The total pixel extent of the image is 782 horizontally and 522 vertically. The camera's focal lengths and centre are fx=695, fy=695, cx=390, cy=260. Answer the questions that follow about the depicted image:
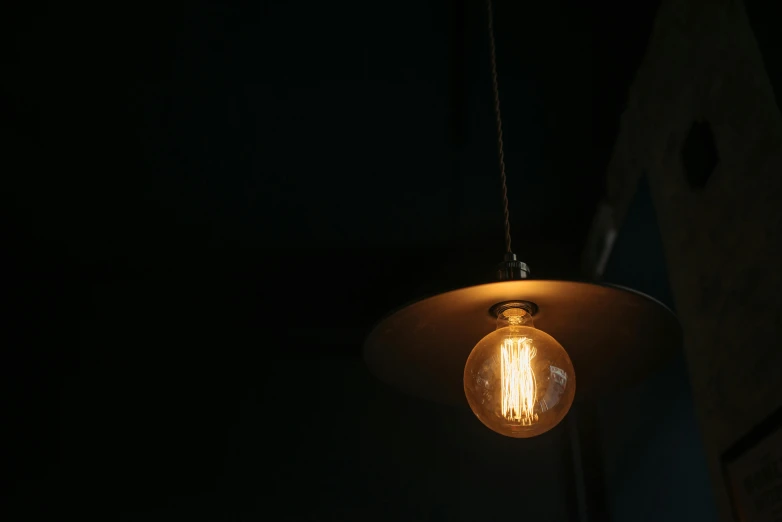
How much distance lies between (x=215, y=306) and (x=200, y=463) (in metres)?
0.70

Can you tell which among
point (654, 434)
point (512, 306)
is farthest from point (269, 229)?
point (512, 306)

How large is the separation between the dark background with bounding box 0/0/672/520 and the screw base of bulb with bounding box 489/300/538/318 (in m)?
1.12

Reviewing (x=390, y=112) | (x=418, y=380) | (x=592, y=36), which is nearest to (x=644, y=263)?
(x=592, y=36)

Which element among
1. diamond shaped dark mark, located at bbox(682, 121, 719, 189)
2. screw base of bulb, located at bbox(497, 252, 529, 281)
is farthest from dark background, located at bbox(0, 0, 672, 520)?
screw base of bulb, located at bbox(497, 252, 529, 281)

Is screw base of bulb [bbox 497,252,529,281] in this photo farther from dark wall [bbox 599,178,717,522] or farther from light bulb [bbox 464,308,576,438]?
dark wall [bbox 599,178,717,522]

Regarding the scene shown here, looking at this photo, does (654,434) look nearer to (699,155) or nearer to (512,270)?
(699,155)

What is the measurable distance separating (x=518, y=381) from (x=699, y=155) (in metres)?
0.92

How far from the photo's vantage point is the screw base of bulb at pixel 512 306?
3.40 ft

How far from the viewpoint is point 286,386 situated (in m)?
2.90

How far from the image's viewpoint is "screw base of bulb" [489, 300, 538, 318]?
3.40 ft

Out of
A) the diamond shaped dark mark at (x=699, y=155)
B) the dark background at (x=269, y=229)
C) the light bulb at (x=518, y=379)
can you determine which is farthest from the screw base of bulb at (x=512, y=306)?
the dark background at (x=269, y=229)

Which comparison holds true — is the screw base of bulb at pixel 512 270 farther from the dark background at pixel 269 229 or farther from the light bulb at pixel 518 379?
the dark background at pixel 269 229

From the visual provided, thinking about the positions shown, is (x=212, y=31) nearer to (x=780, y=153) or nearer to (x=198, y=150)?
(x=198, y=150)

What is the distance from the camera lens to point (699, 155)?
1663 mm
